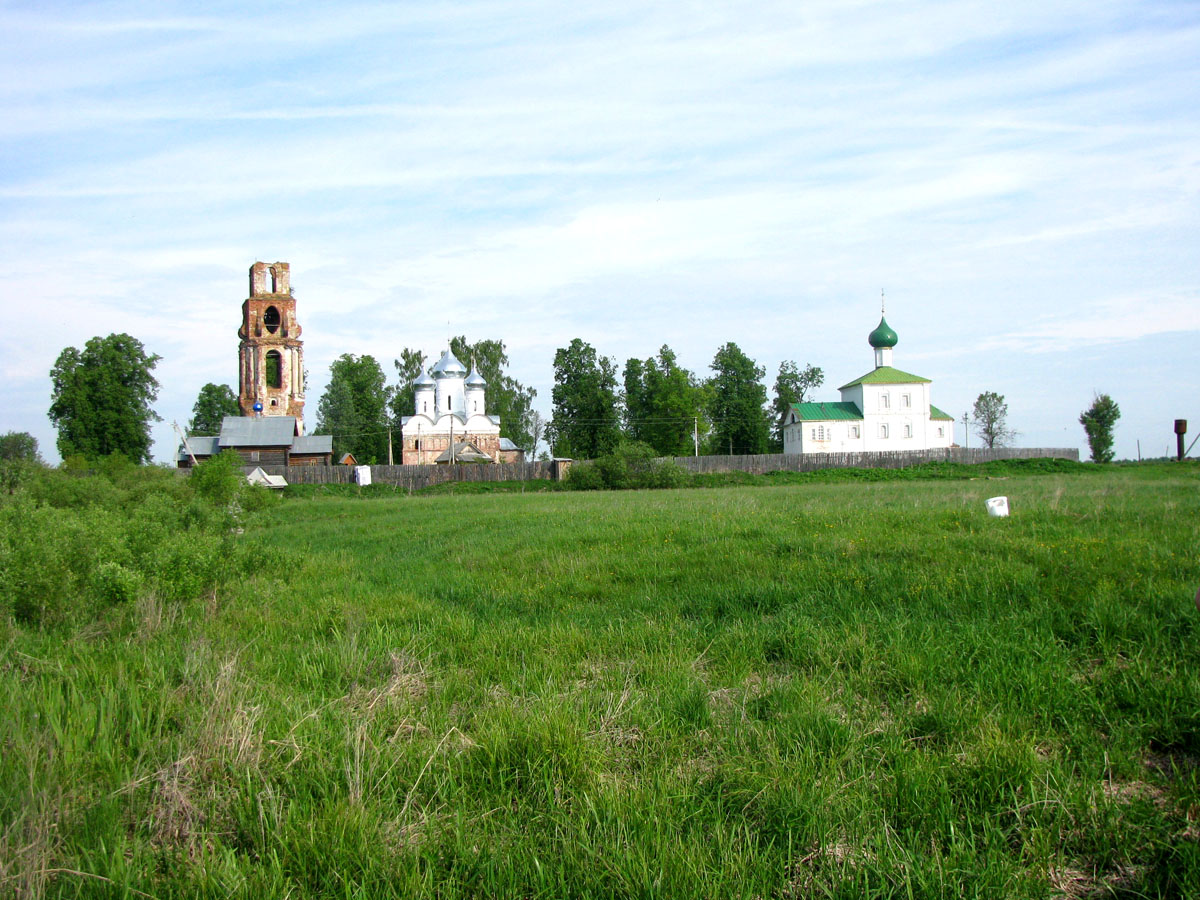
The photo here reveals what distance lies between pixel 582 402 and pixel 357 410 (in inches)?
957

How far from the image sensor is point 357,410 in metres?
81.1

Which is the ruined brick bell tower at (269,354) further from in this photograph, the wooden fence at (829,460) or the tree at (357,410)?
the wooden fence at (829,460)

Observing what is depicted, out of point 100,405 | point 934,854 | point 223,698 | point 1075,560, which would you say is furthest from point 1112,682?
point 100,405

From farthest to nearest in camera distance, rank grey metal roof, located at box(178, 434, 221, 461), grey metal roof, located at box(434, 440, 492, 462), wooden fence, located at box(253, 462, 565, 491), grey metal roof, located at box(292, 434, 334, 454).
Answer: grey metal roof, located at box(434, 440, 492, 462)
grey metal roof, located at box(178, 434, 221, 461)
grey metal roof, located at box(292, 434, 334, 454)
wooden fence, located at box(253, 462, 565, 491)

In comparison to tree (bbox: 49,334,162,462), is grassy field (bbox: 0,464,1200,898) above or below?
below

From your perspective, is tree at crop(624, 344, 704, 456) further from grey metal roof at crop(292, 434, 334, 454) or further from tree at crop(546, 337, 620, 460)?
grey metal roof at crop(292, 434, 334, 454)

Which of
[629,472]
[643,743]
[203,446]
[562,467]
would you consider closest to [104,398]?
[203,446]

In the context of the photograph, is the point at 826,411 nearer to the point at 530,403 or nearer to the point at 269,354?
the point at 530,403

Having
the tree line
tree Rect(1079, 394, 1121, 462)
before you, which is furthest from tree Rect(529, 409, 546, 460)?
tree Rect(1079, 394, 1121, 462)

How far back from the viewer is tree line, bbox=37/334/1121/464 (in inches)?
2424

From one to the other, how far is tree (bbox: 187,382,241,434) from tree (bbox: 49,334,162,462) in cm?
2532

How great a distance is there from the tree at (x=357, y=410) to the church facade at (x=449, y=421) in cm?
517

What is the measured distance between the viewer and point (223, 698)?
4242 mm

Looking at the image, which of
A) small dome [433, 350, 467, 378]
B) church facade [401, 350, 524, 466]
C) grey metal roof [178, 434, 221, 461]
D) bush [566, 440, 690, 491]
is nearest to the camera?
bush [566, 440, 690, 491]
